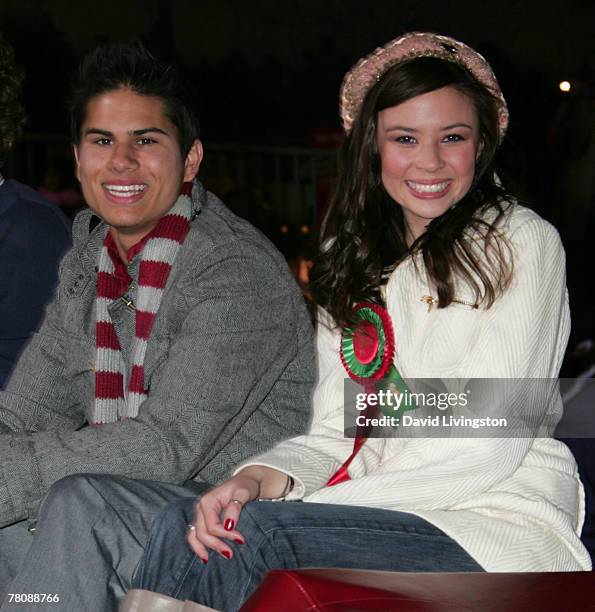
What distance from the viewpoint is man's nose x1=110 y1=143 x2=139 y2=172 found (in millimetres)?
1968

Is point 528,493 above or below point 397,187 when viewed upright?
below

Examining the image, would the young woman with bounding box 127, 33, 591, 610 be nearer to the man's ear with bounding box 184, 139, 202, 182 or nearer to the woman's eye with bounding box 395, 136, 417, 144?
the woman's eye with bounding box 395, 136, 417, 144

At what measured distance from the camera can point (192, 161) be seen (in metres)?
2.06

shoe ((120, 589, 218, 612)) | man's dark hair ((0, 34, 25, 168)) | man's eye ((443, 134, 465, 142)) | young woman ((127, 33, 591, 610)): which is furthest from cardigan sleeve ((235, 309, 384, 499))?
man's dark hair ((0, 34, 25, 168))

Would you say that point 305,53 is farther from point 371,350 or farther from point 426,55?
point 371,350

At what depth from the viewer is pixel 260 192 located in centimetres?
538

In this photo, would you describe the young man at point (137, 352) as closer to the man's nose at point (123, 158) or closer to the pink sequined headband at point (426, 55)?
the man's nose at point (123, 158)

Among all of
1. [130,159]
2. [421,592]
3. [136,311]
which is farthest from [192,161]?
[421,592]

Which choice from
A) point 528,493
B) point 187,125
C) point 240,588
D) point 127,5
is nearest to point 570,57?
point 127,5

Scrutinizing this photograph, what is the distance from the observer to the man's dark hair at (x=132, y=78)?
1.95m

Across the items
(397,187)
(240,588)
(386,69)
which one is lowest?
(240,588)

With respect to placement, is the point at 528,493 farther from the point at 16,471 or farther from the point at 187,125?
the point at 187,125

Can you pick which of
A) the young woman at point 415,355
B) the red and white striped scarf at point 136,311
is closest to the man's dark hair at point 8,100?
the red and white striped scarf at point 136,311

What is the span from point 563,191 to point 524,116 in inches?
14.2
